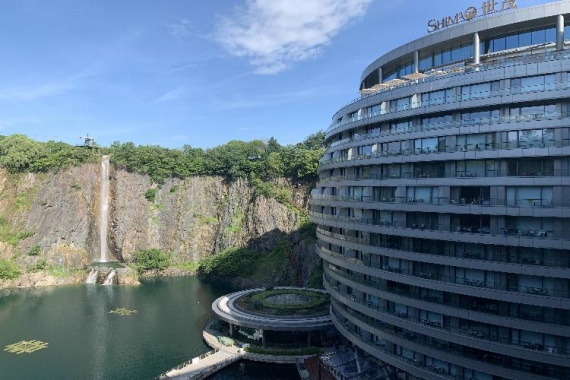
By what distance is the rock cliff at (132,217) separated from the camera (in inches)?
4245

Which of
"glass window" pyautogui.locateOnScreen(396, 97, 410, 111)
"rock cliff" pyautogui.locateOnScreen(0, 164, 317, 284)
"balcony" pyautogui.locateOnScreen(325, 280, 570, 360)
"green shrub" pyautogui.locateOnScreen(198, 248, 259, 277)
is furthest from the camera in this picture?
"rock cliff" pyautogui.locateOnScreen(0, 164, 317, 284)

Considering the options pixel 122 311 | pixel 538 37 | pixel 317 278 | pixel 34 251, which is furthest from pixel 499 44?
pixel 34 251

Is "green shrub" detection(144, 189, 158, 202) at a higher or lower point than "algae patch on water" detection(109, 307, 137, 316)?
higher

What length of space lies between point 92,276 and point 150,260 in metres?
13.8

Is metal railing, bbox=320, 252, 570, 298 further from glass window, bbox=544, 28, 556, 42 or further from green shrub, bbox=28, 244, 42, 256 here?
green shrub, bbox=28, 244, 42, 256

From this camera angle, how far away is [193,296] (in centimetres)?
9050

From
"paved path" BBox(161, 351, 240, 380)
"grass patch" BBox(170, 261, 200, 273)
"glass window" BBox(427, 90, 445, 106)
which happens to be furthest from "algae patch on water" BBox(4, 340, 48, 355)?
"glass window" BBox(427, 90, 445, 106)

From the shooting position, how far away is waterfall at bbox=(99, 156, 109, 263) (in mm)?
115250

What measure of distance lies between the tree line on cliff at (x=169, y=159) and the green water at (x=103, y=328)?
3392 cm

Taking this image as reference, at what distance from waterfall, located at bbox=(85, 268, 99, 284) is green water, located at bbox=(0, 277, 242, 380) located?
2.81 m

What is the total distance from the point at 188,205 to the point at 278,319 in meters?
66.6

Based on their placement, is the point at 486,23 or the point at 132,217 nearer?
the point at 486,23

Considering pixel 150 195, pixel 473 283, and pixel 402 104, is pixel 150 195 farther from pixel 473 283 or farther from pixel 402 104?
pixel 473 283

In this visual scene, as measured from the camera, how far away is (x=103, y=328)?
6988 cm
